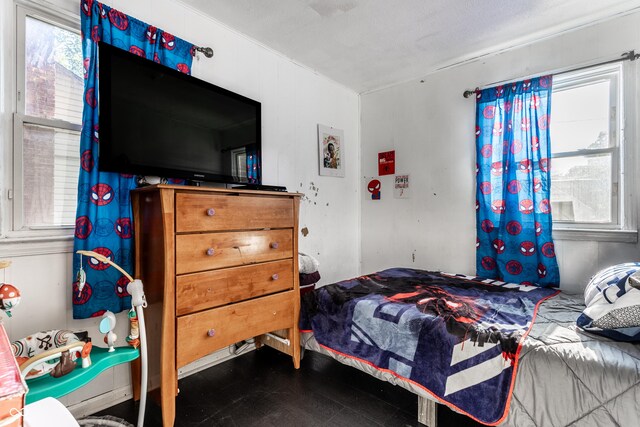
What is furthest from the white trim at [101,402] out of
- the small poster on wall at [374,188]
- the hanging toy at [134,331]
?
the small poster on wall at [374,188]

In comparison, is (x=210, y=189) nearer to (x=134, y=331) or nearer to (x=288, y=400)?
(x=134, y=331)

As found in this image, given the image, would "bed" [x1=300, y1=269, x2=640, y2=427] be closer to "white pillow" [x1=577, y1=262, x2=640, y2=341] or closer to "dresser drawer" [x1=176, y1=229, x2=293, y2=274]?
"white pillow" [x1=577, y1=262, x2=640, y2=341]

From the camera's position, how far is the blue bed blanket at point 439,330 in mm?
1399

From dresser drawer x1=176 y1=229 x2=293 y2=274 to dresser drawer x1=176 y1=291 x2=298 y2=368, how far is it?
239 millimetres

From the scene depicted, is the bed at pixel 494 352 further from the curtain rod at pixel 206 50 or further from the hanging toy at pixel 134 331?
the curtain rod at pixel 206 50

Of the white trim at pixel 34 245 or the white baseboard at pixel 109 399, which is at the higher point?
the white trim at pixel 34 245

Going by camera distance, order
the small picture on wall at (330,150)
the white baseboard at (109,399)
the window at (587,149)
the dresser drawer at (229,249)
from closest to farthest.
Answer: the dresser drawer at (229,249), the white baseboard at (109,399), the window at (587,149), the small picture on wall at (330,150)

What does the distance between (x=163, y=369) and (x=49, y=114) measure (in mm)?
1417

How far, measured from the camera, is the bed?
47.6 inches

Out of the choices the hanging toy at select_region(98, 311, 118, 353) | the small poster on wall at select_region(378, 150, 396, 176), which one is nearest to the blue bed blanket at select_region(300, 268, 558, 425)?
the hanging toy at select_region(98, 311, 118, 353)

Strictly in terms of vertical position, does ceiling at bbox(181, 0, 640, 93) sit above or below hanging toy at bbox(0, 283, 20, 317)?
above

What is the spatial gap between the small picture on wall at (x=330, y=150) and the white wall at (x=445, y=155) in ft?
1.17

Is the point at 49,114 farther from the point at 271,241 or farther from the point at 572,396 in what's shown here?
the point at 572,396

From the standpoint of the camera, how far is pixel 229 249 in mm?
1756
